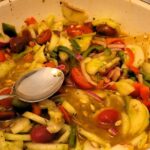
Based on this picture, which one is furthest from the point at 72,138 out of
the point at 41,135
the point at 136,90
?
the point at 136,90

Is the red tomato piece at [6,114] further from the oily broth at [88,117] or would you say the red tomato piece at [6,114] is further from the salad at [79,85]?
the oily broth at [88,117]

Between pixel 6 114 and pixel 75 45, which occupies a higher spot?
pixel 75 45

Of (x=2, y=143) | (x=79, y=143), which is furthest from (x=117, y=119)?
(x=2, y=143)

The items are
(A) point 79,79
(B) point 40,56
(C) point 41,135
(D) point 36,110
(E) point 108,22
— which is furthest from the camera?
(E) point 108,22

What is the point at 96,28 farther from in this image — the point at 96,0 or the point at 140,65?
the point at 140,65

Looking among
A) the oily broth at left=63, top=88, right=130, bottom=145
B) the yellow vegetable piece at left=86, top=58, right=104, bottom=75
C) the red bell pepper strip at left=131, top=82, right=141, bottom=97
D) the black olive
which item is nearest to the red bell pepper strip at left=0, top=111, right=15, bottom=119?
the oily broth at left=63, top=88, right=130, bottom=145

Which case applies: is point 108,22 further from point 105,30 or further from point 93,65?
point 93,65
